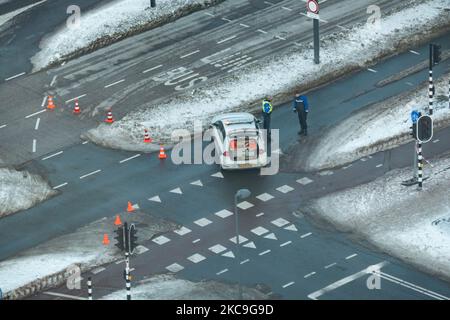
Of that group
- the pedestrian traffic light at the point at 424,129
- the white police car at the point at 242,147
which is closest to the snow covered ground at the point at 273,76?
the white police car at the point at 242,147

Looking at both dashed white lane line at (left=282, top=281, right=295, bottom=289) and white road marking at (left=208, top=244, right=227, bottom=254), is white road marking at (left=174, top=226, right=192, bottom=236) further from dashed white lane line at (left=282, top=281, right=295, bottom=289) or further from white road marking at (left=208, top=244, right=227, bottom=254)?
dashed white lane line at (left=282, top=281, right=295, bottom=289)

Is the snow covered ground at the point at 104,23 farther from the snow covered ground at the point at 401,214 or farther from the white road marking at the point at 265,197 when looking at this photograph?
the snow covered ground at the point at 401,214

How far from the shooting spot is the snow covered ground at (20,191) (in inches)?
2132

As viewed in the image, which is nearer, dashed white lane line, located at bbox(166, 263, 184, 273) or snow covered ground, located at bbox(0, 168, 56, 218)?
dashed white lane line, located at bbox(166, 263, 184, 273)

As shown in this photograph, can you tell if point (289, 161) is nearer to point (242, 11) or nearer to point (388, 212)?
point (388, 212)

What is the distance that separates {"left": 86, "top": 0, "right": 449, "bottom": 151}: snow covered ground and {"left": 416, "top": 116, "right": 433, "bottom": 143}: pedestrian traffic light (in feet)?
35.4

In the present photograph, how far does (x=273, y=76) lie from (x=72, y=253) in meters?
17.3

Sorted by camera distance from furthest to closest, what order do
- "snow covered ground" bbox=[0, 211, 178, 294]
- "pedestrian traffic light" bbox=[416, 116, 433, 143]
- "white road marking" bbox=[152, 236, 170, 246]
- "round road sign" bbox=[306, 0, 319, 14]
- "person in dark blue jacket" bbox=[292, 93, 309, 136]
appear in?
"round road sign" bbox=[306, 0, 319, 14] → "person in dark blue jacket" bbox=[292, 93, 309, 136] → "pedestrian traffic light" bbox=[416, 116, 433, 143] → "white road marking" bbox=[152, 236, 170, 246] → "snow covered ground" bbox=[0, 211, 178, 294]

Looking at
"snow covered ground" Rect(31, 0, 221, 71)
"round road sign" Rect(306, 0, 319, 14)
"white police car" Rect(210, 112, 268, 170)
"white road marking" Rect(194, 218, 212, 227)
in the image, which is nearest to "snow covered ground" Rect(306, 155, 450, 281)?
"white police car" Rect(210, 112, 268, 170)

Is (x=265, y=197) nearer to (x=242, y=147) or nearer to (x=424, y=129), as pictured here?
(x=242, y=147)

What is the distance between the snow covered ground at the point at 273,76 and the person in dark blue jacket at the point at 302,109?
12.2 ft

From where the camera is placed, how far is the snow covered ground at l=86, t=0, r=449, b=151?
197ft

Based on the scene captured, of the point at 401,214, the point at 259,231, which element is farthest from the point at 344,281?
the point at 401,214

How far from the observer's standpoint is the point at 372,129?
2308 inches
